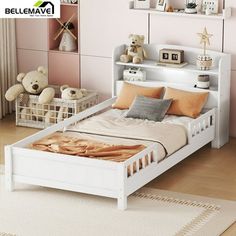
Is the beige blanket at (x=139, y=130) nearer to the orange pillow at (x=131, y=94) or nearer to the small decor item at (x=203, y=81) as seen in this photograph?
the orange pillow at (x=131, y=94)

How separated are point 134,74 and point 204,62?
67cm

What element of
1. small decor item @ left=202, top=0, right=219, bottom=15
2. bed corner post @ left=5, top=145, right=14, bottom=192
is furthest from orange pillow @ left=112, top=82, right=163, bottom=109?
bed corner post @ left=5, top=145, right=14, bottom=192

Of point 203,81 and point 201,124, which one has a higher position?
point 203,81

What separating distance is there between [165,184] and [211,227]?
2.73 ft

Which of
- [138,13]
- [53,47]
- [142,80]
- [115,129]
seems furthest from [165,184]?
[53,47]

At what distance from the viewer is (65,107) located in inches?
272

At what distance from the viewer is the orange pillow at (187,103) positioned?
249 inches

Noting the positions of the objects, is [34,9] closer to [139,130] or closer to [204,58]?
[204,58]

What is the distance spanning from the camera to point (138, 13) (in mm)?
6836

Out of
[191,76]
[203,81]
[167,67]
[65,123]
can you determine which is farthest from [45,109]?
[203,81]

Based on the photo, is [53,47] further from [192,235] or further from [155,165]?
[192,235]

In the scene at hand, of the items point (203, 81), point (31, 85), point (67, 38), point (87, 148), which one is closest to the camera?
point (87, 148)

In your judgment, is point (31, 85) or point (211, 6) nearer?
point (211, 6)

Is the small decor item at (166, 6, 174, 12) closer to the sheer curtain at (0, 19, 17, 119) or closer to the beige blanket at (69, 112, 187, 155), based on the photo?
the beige blanket at (69, 112, 187, 155)
